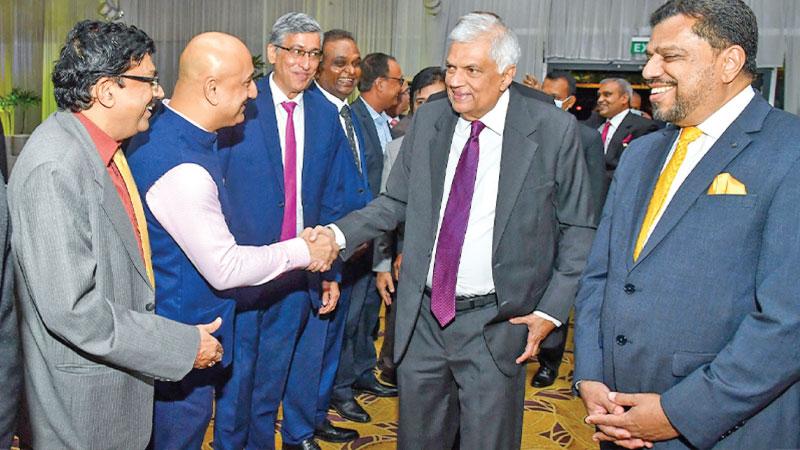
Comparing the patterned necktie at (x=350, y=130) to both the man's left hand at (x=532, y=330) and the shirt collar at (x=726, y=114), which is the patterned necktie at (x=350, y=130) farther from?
the shirt collar at (x=726, y=114)

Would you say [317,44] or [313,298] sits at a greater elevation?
[317,44]

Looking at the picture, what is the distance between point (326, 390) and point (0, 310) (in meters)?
2.10

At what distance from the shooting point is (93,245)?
1702 mm

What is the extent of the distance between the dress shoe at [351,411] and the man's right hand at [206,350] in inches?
69.2

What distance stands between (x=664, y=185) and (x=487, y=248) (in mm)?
672

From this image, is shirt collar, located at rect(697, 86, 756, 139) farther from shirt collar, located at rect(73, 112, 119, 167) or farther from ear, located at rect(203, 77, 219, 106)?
shirt collar, located at rect(73, 112, 119, 167)

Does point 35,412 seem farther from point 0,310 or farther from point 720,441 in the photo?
point 720,441

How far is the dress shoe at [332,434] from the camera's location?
11.0ft

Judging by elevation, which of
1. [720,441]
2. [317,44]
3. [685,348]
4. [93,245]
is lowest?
[720,441]

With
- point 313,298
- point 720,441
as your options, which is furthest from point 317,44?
point 720,441

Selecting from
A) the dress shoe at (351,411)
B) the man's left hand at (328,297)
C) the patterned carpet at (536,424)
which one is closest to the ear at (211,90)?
the man's left hand at (328,297)

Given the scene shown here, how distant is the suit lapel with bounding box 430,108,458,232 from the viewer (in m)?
2.34

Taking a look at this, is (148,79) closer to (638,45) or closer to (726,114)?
(726,114)

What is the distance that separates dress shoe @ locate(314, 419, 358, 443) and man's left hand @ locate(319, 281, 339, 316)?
25.8 inches
